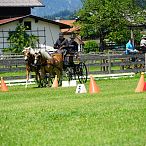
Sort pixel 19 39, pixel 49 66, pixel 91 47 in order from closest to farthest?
pixel 49 66
pixel 19 39
pixel 91 47

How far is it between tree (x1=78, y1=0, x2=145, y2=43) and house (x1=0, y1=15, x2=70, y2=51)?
→ 13.0 meters

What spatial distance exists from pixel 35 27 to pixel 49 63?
141ft

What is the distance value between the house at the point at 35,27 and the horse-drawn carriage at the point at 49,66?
39.2 meters

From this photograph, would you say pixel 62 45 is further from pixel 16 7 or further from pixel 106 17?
pixel 106 17

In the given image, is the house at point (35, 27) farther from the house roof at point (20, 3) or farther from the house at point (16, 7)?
the house at point (16, 7)

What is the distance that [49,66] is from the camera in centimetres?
2394

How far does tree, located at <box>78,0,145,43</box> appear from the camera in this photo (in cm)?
7894

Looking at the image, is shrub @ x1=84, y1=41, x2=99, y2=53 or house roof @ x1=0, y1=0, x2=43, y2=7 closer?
house roof @ x1=0, y1=0, x2=43, y2=7

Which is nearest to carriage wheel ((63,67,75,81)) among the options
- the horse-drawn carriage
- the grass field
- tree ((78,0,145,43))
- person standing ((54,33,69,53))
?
the horse-drawn carriage

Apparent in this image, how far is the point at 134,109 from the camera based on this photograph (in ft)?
40.0

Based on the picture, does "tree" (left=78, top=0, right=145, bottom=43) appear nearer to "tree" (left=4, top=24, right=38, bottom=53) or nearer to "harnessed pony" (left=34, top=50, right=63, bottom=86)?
"tree" (left=4, top=24, right=38, bottom=53)

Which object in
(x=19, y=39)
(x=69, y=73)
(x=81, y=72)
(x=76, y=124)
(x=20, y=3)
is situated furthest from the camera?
(x=20, y=3)

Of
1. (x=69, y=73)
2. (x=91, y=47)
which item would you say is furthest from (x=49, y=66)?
(x=91, y=47)

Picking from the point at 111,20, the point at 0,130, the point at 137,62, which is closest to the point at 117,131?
the point at 0,130
